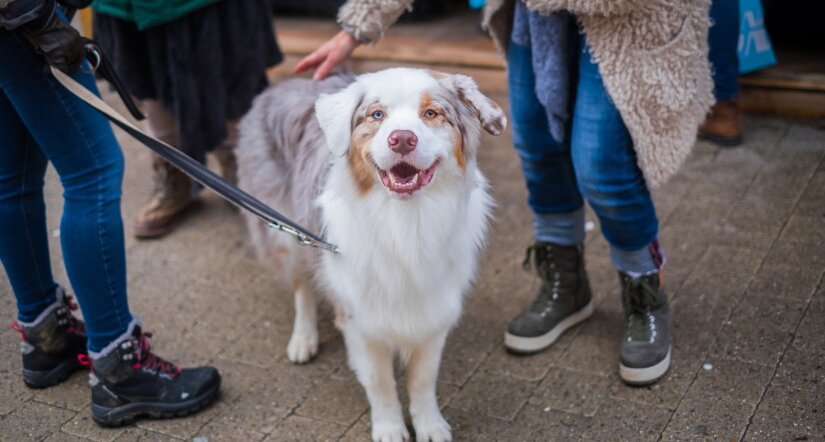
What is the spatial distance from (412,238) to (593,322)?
41.2 inches

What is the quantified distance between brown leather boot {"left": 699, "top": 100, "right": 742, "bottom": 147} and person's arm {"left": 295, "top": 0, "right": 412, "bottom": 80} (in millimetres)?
Result: 2167

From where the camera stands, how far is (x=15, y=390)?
2.88 meters

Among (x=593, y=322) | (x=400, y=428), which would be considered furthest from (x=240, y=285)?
(x=593, y=322)

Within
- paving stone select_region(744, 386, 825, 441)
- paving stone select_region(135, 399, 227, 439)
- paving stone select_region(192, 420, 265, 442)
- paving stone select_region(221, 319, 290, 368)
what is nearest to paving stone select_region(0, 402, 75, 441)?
paving stone select_region(135, 399, 227, 439)

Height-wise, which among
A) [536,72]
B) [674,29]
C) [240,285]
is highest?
[674,29]

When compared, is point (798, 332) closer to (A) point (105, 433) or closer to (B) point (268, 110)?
(B) point (268, 110)

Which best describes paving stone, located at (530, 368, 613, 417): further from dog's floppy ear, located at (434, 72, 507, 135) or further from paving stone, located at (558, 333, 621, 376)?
dog's floppy ear, located at (434, 72, 507, 135)

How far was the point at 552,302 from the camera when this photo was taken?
305 cm

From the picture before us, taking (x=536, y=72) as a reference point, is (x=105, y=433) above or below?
below

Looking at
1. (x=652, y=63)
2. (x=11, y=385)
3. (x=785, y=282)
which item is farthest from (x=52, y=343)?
(x=785, y=282)

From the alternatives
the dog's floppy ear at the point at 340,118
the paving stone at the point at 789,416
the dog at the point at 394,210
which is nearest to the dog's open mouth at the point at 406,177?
the dog at the point at 394,210

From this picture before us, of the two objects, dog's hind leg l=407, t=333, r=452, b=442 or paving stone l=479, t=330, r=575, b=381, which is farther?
paving stone l=479, t=330, r=575, b=381

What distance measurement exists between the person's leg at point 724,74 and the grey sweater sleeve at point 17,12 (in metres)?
2.85

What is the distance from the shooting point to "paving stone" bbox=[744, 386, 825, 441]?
2.45 meters
